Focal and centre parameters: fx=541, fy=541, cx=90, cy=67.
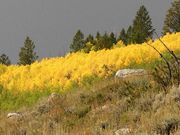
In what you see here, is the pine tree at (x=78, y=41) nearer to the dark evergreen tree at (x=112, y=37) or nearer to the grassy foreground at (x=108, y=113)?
the dark evergreen tree at (x=112, y=37)

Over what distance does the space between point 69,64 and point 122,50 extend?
257 cm

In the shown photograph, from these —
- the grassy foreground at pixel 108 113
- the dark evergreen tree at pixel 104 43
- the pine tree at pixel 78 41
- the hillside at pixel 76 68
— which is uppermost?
the pine tree at pixel 78 41

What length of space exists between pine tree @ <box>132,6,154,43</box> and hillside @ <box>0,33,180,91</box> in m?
29.9

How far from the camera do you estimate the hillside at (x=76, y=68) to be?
882 inches

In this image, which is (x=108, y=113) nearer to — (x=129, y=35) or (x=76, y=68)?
(x=76, y=68)

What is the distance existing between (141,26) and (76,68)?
123ft

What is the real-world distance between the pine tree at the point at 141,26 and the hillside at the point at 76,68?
29.9 metres

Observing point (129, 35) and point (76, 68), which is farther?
point (129, 35)

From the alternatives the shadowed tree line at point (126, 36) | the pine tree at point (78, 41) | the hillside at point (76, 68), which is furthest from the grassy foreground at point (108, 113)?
the pine tree at point (78, 41)

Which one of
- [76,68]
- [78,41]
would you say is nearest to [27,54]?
[78,41]

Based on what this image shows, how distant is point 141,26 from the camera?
60.6 meters

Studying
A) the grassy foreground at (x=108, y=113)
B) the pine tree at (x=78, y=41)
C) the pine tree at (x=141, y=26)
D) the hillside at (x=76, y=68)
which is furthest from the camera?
the pine tree at (x=78, y=41)

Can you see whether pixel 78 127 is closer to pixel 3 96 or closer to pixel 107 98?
pixel 107 98

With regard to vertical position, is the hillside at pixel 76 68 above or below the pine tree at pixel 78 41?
below
